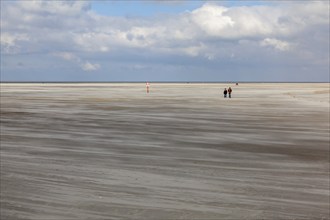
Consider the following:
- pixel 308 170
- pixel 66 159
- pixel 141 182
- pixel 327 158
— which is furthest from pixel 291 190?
pixel 66 159

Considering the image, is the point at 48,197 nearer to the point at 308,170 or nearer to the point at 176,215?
the point at 176,215

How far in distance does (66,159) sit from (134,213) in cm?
608

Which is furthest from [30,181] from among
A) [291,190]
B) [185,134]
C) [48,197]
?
[185,134]

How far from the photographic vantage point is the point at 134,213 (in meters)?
7.75

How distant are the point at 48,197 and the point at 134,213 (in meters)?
2.02

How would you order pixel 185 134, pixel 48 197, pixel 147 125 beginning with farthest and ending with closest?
pixel 147 125 < pixel 185 134 < pixel 48 197

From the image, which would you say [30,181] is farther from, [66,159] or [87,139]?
[87,139]

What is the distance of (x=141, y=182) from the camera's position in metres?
10.2

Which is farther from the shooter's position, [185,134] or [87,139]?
[185,134]

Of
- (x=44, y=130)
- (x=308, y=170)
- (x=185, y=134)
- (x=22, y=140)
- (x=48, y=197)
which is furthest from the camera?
(x=44, y=130)

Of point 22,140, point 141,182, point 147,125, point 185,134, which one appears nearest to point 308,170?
point 141,182

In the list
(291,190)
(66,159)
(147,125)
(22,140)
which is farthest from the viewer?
(147,125)

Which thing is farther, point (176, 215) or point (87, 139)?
point (87, 139)

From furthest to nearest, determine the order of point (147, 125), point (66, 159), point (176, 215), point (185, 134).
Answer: point (147, 125) < point (185, 134) < point (66, 159) < point (176, 215)
